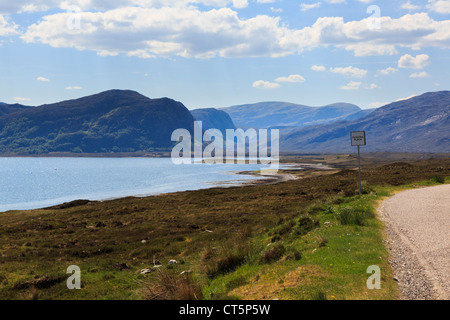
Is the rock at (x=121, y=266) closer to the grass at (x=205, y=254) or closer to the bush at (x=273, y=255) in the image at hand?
the grass at (x=205, y=254)

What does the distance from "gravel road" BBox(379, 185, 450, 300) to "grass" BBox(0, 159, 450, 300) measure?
0.53 metres

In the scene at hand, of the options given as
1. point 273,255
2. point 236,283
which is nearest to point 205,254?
A: point 273,255

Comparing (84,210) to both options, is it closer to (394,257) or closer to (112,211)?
(112,211)

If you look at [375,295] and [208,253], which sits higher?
[375,295]

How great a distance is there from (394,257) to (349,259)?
1.68 m

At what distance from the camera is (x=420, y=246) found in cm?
1415

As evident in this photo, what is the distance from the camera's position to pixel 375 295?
970 cm

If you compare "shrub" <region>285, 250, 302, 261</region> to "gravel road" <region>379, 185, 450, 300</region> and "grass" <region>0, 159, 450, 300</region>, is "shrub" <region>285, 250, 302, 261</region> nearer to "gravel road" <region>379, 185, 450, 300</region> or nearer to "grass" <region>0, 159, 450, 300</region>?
"grass" <region>0, 159, 450, 300</region>

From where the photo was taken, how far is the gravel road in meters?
10.1

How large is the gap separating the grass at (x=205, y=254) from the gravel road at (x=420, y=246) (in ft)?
1.73

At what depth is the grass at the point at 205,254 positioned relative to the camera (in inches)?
463

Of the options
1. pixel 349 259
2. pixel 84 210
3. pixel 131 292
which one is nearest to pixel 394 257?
pixel 349 259

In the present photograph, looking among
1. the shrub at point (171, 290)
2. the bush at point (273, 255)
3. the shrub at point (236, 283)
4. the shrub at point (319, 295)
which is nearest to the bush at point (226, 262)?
the bush at point (273, 255)
